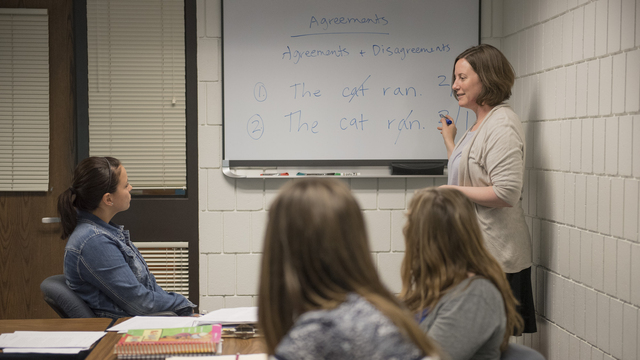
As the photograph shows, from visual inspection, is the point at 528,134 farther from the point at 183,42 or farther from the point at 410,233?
the point at 183,42

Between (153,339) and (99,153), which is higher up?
(99,153)

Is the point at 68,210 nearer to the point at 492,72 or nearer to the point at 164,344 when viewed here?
the point at 164,344

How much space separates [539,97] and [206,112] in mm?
1771

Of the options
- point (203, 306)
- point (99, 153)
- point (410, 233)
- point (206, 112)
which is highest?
point (206, 112)

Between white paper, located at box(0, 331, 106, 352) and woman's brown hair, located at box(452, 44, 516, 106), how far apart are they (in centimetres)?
176

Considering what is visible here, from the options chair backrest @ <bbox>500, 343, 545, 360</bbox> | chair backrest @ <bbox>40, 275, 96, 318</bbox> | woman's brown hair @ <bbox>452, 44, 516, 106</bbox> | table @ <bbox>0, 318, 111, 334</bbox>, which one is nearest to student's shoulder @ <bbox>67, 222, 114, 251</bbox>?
chair backrest @ <bbox>40, 275, 96, 318</bbox>

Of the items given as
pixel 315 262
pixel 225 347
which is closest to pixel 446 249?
pixel 315 262

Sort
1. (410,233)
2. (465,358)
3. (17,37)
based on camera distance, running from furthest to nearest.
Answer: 1. (17,37)
2. (410,233)
3. (465,358)

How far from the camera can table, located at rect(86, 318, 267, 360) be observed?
53.4 inches

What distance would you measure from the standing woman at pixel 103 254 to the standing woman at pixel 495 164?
1284 mm

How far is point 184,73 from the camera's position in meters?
2.90

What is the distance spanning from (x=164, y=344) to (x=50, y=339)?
1.27 ft

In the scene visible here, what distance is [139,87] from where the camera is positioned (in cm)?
289

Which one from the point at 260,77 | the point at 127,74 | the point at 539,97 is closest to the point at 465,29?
the point at 539,97
